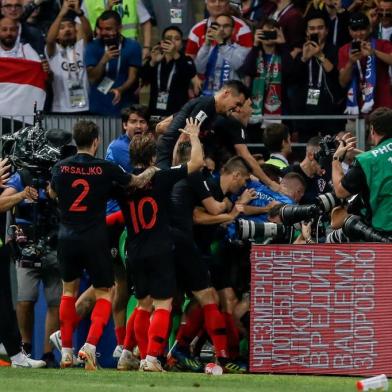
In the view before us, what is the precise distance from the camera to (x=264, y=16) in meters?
20.3

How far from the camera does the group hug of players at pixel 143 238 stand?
47.8 feet

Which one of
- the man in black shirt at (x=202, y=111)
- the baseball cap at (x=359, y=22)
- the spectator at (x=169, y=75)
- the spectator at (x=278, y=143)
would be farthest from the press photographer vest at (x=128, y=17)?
the man in black shirt at (x=202, y=111)

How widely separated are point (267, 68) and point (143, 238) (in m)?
5.13

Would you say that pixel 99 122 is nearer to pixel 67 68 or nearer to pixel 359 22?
pixel 67 68

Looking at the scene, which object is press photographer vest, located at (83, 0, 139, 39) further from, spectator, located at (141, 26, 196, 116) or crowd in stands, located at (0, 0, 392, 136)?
spectator, located at (141, 26, 196, 116)

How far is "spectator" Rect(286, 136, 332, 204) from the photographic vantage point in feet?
55.3

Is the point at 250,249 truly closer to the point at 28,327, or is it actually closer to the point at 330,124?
the point at 28,327

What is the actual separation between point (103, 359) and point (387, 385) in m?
5.14

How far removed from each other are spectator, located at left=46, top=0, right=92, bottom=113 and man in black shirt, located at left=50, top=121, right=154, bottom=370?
4.94m

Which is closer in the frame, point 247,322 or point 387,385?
point 387,385

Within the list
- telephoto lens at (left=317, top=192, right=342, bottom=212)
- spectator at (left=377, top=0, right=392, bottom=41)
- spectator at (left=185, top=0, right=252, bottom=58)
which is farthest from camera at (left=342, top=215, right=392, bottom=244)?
spectator at (left=185, top=0, right=252, bottom=58)

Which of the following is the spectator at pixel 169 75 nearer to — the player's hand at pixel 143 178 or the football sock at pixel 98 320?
the player's hand at pixel 143 178

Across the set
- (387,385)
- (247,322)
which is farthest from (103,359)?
(387,385)

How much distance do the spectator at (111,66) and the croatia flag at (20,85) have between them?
63cm
